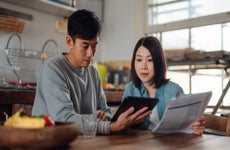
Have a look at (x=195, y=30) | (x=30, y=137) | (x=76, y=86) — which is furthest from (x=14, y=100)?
(x=195, y=30)

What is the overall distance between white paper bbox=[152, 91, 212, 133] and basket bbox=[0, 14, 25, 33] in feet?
5.63

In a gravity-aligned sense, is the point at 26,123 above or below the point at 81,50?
below

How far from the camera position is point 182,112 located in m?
1.12

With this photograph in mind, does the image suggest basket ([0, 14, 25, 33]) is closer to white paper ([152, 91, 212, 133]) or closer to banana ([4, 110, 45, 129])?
white paper ([152, 91, 212, 133])

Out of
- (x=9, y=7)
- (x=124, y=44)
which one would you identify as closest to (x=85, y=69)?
(x=9, y=7)

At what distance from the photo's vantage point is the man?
1.09m

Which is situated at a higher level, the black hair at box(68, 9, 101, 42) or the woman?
the black hair at box(68, 9, 101, 42)

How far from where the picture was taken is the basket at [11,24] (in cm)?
234

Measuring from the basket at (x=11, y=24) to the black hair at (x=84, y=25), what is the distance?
125 centimetres

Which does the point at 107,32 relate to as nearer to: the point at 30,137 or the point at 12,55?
the point at 12,55

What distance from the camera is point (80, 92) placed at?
1.41 m

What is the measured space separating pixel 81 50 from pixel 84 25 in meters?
0.13

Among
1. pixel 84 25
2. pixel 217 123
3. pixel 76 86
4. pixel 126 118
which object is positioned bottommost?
pixel 217 123

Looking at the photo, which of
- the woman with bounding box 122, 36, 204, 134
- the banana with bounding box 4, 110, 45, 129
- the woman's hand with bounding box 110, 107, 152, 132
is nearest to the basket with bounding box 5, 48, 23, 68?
the woman with bounding box 122, 36, 204, 134
